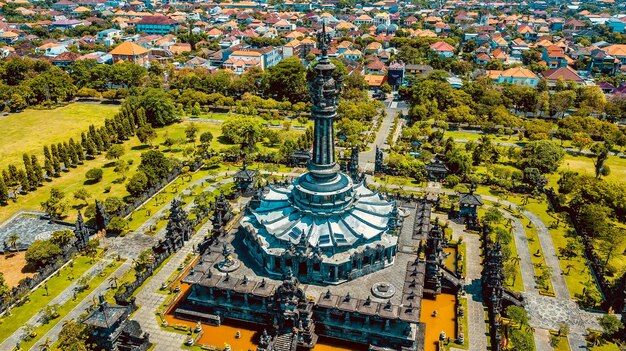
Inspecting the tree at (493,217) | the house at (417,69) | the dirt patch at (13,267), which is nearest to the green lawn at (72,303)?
the dirt patch at (13,267)

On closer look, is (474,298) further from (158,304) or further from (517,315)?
(158,304)

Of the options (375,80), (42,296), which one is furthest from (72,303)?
(375,80)

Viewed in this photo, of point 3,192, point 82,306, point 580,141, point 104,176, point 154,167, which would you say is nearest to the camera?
point 82,306

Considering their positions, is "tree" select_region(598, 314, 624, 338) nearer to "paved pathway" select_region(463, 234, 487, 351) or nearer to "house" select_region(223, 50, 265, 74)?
"paved pathway" select_region(463, 234, 487, 351)

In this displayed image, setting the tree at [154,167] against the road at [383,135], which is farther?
the road at [383,135]

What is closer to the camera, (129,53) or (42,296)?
(42,296)

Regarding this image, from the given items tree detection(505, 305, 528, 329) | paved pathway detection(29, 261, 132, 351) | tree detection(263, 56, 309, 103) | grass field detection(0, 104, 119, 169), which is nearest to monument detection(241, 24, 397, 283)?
tree detection(505, 305, 528, 329)

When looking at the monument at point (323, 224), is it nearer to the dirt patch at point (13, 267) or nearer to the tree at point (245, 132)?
the dirt patch at point (13, 267)

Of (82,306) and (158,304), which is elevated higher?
(82,306)
